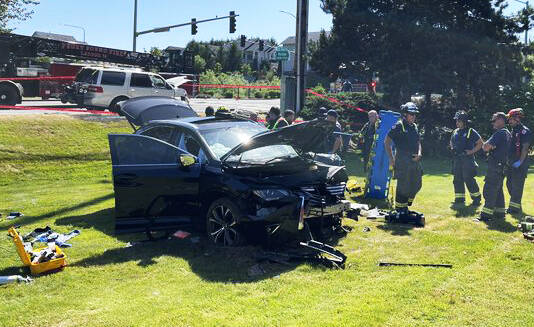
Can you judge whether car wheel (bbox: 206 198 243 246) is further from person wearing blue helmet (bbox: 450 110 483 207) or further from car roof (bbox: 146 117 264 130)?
person wearing blue helmet (bbox: 450 110 483 207)

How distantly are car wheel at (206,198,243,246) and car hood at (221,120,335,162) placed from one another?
2.01 feet

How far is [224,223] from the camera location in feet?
21.7

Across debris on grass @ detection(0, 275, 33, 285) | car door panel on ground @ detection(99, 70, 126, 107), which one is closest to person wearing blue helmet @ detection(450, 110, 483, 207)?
debris on grass @ detection(0, 275, 33, 285)

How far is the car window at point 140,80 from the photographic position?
793 inches

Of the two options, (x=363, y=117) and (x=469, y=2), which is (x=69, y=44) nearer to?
(x=363, y=117)

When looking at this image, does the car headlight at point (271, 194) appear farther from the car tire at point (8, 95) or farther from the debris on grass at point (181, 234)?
the car tire at point (8, 95)

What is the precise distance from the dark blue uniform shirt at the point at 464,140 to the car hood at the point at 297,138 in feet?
11.3

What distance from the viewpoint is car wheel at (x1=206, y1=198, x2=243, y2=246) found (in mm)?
6473

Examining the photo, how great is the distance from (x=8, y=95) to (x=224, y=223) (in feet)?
51.4

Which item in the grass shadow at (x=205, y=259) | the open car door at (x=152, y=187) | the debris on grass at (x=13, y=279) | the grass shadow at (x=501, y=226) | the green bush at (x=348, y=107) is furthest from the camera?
the green bush at (x=348, y=107)

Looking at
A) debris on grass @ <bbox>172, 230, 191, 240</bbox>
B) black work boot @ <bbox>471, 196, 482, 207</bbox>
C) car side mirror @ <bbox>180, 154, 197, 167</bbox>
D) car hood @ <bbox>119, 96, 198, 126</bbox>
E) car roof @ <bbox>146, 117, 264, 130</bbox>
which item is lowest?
debris on grass @ <bbox>172, 230, 191, 240</bbox>

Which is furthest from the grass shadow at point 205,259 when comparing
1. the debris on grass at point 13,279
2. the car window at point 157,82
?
the car window at point 157,82

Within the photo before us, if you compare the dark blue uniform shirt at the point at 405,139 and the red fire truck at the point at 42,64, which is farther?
the red fire truck at the point at 42,64

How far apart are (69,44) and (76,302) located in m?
21.8
